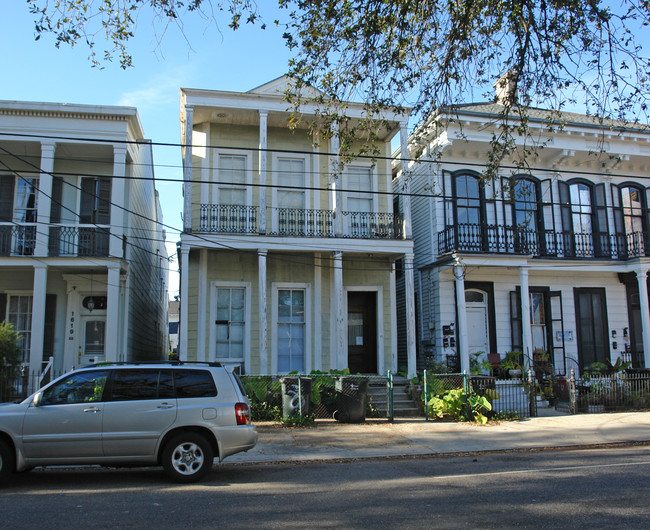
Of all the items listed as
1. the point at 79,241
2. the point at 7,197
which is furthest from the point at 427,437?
the point at 7,197

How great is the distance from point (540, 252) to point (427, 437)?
926 cm

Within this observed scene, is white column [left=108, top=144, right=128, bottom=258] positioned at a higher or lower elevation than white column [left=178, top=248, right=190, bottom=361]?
higher

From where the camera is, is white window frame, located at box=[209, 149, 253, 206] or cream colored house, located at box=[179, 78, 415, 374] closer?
cream colored house, located at box=[179, 78, 415, 374]

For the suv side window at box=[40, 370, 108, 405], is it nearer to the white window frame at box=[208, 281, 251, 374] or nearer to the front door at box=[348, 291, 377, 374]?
the white window frame at box=[208, 281, 251, 374]

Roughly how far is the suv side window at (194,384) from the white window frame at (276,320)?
8.30m

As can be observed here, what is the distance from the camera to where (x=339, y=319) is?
50.4ft

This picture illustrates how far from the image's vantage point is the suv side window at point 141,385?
24.6ft

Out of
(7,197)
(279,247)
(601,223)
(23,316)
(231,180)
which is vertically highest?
(231,180)

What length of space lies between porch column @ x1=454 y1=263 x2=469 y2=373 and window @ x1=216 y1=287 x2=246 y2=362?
6282 mm

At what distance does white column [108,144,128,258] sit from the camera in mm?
14617

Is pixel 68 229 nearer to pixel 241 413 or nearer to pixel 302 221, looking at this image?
pixel 302 221

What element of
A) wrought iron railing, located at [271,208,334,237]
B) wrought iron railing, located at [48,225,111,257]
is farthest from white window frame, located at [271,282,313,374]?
wrought iron railing, located at [48,225,111,257]

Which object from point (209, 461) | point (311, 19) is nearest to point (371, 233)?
point (311, 19)

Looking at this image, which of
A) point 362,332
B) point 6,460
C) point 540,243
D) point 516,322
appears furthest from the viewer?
point 540,243
